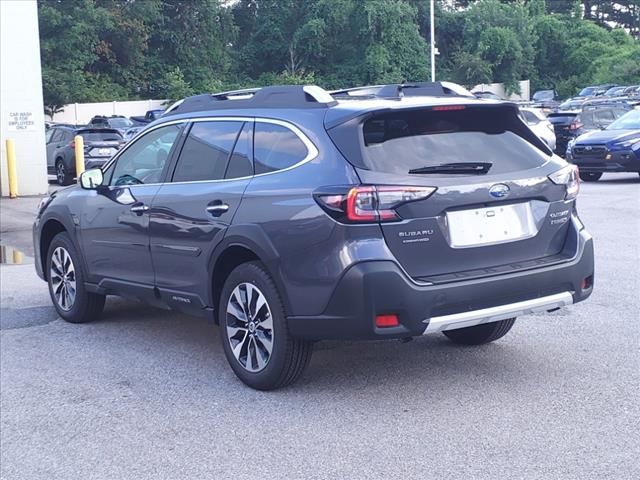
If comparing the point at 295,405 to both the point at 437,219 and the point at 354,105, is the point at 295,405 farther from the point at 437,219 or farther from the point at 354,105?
the point at 354,105

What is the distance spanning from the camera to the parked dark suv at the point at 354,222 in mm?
4973

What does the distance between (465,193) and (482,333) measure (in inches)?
63.6

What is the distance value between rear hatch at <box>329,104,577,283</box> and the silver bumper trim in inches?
8.3

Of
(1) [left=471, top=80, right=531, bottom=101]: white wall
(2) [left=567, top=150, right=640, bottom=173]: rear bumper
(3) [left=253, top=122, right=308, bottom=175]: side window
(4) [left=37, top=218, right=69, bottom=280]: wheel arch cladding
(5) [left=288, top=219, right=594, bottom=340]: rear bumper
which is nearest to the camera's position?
(5) [left=288, top=219, right=594, bottom=340]: rear bumper

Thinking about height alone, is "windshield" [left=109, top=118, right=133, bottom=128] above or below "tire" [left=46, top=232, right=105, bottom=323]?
above

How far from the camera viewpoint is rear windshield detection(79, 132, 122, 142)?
24.2 metres

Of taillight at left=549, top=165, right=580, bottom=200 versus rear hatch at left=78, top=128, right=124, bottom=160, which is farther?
rear hatch at left=78, top=128, right=124, bottom=160

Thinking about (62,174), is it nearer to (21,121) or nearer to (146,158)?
(21,121)

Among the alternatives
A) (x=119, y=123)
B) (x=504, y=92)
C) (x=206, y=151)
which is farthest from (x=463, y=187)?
(x=504, y=92)

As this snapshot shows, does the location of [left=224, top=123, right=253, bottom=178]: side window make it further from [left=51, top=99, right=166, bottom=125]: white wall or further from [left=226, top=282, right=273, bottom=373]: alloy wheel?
[left=51, top=99, right=166, bottom=125]: white wall

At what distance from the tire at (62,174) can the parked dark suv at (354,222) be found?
1787cm

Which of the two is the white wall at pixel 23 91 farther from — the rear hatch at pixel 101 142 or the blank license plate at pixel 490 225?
the blank license plate at pixel 490 225

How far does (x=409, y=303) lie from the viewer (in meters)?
4.94

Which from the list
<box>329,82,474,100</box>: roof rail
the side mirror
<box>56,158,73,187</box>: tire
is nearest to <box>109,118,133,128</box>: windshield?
<box>56,158,73,187</box>: tire
